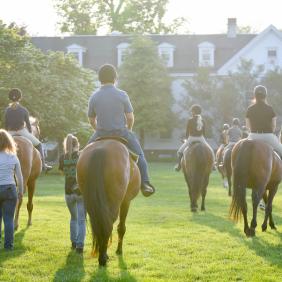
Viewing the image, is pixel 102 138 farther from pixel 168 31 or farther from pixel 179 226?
pixel 168 31

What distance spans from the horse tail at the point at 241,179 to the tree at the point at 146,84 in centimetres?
4437

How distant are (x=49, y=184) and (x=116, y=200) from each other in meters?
21.2

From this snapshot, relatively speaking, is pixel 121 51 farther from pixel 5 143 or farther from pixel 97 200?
pixel 97 200

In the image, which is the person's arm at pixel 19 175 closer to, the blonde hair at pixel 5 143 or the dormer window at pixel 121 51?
the blonde hair at pixel 5 143

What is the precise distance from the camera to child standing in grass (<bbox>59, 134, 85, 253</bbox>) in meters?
10.6

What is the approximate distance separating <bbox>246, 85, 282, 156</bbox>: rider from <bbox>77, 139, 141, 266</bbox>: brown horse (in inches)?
174

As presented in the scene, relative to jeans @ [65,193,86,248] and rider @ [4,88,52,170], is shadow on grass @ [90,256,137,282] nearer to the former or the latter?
jeans @ [65,193,86,248]

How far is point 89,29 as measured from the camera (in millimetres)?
74375

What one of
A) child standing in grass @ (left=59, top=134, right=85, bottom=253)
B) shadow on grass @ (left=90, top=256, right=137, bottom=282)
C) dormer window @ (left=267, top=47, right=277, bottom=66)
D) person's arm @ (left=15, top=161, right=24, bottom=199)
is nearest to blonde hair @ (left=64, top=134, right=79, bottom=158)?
child standing in grass @ (left=59, top=134, right=85, bottom=253)

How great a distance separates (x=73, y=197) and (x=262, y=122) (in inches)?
182

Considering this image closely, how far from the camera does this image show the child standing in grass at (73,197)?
34.9ft

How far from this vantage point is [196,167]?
55.9 ft

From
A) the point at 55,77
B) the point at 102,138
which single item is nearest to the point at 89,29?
the point at 55,77

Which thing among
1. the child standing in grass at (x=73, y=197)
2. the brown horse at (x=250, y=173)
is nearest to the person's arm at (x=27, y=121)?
the child standing in grass at (x=73, y=197)
